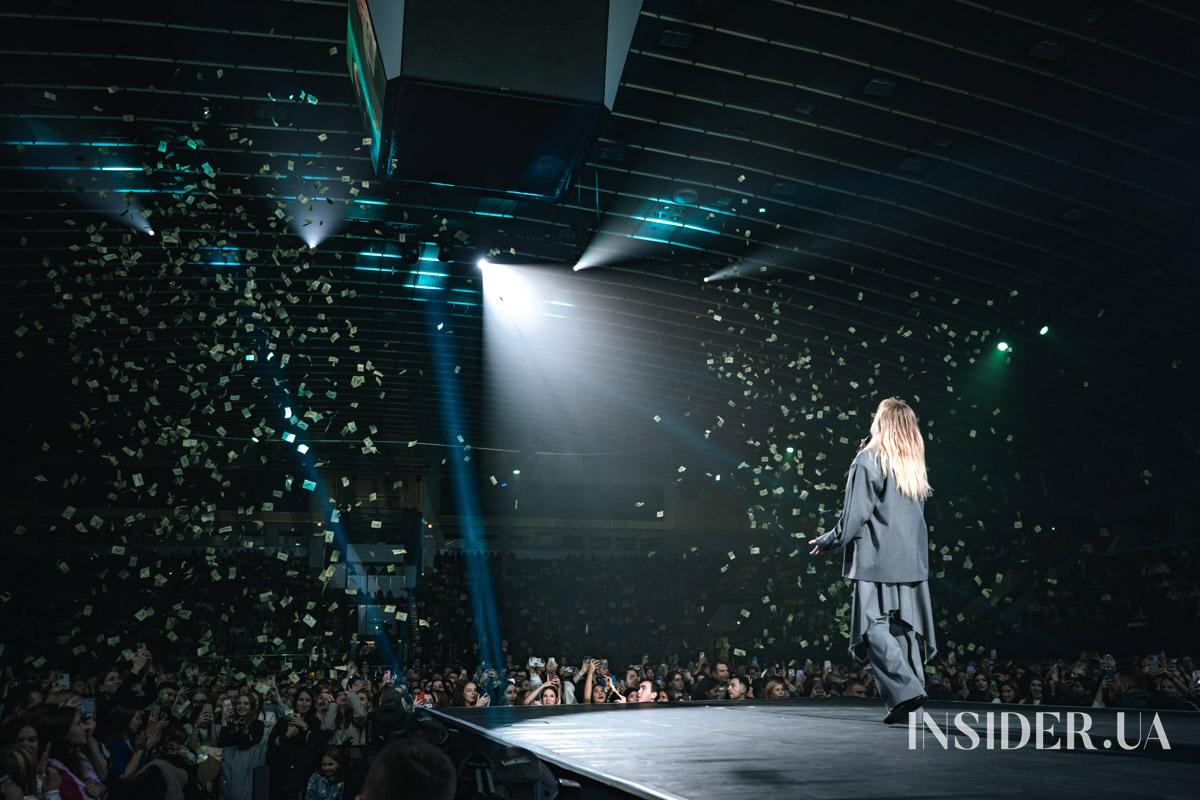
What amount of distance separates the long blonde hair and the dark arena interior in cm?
2

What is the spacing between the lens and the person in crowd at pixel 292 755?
30.5 ft

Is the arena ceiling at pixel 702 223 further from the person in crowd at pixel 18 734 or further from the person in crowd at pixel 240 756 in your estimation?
the person in crowd at pixel 18 734

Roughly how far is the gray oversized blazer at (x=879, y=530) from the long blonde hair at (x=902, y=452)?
0.04 metres

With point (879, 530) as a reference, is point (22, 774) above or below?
below

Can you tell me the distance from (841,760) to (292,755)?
7216mm

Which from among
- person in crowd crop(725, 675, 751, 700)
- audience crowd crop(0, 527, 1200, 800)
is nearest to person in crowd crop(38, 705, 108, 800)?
audience crowd crop(0, 527, 1200, 800)

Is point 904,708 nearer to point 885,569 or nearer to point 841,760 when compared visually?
point 885,569

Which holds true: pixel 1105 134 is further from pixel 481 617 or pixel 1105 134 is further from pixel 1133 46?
pixel 481 617

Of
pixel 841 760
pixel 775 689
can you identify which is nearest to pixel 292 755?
pixel 775 689

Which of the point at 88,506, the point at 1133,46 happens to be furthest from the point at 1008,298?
the point at 88,506

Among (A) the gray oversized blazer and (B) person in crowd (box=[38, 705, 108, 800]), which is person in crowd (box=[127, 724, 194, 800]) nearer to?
(B) person in crowd (box=[38, 705, 108, 800])

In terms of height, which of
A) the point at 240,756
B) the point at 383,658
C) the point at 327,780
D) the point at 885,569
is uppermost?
the point at 885,569

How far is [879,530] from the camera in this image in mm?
5172

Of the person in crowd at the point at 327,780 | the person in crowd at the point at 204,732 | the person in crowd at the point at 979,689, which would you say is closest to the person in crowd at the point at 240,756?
the person in crowd at the point at 204,732
